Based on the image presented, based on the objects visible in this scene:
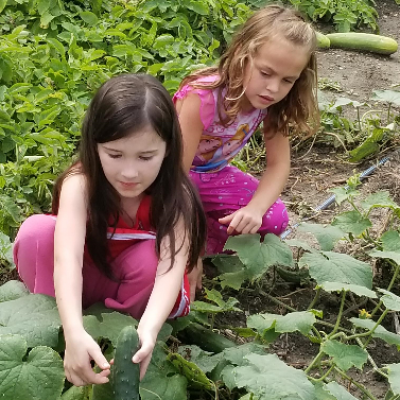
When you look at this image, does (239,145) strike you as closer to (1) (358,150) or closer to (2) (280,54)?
(2) (280,54)

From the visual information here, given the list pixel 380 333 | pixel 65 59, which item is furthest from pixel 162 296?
pixel 65 59

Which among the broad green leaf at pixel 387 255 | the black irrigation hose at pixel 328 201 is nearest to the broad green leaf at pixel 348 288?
the broad green leaf at pixel 387 255

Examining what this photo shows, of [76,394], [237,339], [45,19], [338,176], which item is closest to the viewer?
[76,394]

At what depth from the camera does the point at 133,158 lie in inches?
67.4

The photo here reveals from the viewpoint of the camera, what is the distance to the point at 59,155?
9.32 feet

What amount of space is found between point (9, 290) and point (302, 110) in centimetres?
122

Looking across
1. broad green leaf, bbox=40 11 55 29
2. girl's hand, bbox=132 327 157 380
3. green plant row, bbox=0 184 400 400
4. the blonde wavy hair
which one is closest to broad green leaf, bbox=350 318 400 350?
green plant row, bbox=0 184 400 400

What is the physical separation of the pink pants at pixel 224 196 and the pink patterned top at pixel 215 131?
0.04 metres

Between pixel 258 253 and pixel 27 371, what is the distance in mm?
887

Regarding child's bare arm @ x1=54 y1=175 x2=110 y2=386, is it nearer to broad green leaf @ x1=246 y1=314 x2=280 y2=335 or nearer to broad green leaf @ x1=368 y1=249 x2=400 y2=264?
broad green leaf @ x1=246 y1=314 x2=280 y2=335

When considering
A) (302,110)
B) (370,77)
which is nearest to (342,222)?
(302,110)

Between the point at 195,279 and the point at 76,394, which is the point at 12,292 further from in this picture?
the point at 195,279

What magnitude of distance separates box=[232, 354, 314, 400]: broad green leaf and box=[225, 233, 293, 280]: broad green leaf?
52 cm

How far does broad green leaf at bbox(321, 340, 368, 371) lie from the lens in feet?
5.90
